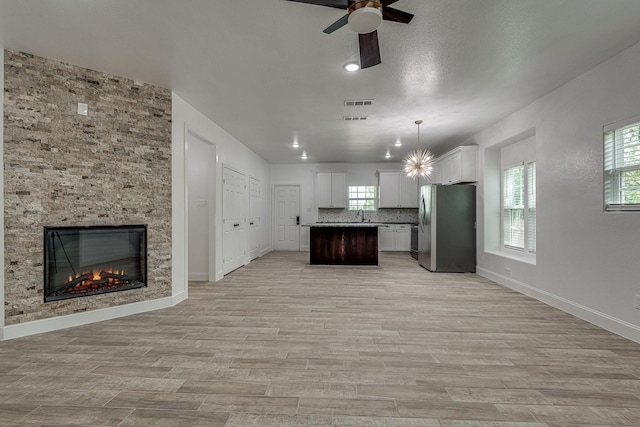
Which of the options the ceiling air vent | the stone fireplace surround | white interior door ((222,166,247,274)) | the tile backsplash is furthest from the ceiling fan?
the tile backsplash

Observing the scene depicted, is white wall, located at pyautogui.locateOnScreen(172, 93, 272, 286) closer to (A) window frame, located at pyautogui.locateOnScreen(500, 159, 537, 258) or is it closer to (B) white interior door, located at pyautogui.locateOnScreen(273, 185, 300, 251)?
(B) white interior door, located at pyautogui.locateOnScreen(273, 185, 300, 251)

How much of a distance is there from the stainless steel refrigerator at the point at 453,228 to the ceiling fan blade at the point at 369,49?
4183mm

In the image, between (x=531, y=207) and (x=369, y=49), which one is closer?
(x=369, y=49)

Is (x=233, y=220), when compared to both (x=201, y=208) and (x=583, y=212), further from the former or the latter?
(x=583, y=212)

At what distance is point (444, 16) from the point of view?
2.46 metres

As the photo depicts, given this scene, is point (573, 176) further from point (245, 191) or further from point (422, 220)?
point (245, 191)

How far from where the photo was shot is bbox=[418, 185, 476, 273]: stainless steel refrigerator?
243 inches

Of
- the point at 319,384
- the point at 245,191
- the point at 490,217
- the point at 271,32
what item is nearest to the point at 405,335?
the point at 319,384

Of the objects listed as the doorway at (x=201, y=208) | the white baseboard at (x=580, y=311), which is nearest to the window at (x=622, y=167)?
the white baseboard at (x=580, y=311)

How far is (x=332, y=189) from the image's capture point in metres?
9.43

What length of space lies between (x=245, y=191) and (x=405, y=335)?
5189 mm

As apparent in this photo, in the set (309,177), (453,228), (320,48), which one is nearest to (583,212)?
(453,228)

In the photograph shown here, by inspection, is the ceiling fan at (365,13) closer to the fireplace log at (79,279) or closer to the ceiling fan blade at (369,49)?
the ceiling fan blade at (369,49)

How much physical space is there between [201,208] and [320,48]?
366 cm
